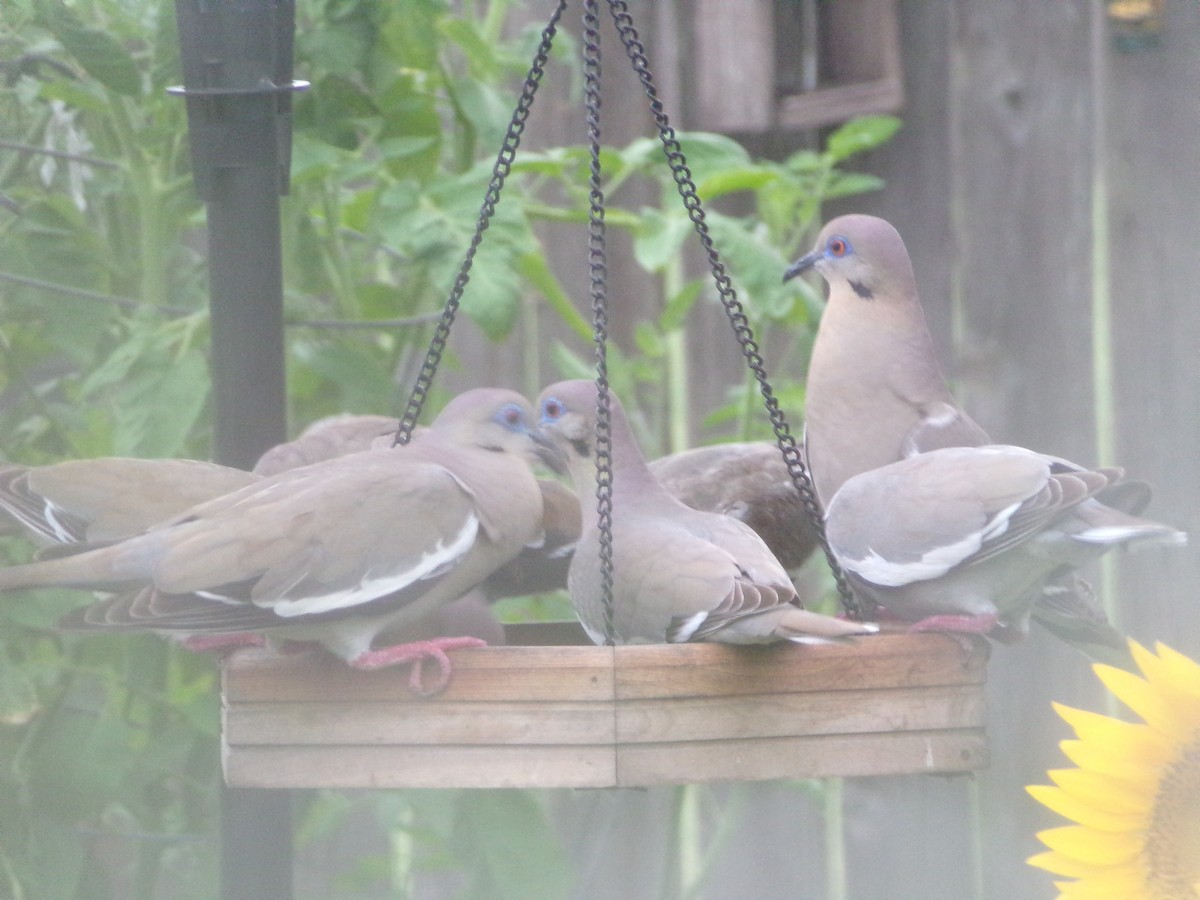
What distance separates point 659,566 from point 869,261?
1.81 ft

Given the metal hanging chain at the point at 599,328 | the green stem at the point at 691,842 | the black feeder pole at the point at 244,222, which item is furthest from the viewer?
the green stem at the point at 691,842

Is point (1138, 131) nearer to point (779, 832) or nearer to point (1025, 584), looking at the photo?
point (1025, 584)

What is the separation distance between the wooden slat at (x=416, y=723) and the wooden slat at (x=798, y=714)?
1.3 inches

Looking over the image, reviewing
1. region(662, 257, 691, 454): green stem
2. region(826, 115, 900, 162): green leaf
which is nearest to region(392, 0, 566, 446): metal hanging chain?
region(826, 115, 900, 162): green leaf

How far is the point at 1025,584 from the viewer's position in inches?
53.0

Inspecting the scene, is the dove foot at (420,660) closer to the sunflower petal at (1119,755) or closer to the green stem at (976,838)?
the sunflower petal at (1119,755)

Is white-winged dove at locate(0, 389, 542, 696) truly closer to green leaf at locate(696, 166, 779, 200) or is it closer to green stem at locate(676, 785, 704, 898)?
green leaf at locate(696, 166, 779, 200)

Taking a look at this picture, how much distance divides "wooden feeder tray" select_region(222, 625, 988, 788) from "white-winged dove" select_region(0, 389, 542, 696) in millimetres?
52

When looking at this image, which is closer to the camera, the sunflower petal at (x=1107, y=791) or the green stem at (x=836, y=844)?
the sunflower petal at (x=1107, y=791)

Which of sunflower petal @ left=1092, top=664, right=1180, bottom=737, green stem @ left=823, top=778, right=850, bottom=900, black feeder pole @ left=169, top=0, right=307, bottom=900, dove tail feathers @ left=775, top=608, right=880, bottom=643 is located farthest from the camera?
green stem @ left=823, top=778, right=850, bottom=900

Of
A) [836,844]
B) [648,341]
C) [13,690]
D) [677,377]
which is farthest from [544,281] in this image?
[836,844]

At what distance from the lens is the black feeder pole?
4.43ft

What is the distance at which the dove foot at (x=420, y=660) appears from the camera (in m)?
1.14

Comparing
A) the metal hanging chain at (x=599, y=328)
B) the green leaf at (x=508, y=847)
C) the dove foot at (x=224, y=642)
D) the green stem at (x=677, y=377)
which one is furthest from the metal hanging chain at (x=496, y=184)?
the green stem at (x=677, y=377)
